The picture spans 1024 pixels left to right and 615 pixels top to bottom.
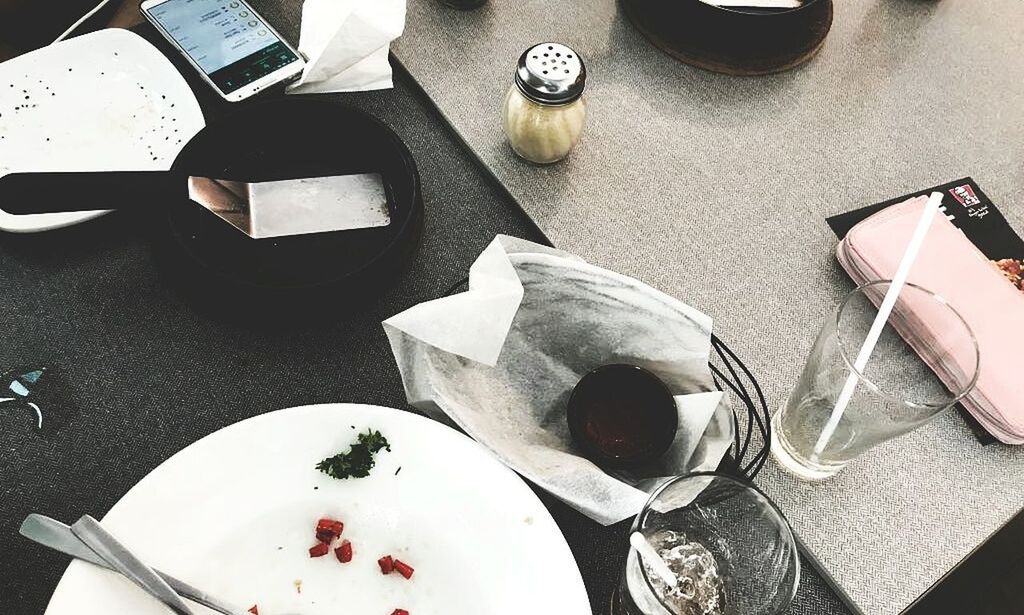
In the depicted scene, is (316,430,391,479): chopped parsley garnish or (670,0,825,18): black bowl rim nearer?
(316,430,391,479): chopped parsley garnish

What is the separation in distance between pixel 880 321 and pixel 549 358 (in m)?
0.25

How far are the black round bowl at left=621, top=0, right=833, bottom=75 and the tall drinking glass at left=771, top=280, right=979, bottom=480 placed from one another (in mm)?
352

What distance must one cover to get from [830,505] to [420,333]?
0.35 metres

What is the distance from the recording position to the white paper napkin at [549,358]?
1.88 feet

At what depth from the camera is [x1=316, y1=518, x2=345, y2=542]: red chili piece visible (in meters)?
0.56

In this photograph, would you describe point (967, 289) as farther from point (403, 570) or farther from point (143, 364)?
point (143, 364)

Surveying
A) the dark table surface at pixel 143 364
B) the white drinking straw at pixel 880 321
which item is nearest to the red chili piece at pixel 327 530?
the dark table surface at pixel 143 364

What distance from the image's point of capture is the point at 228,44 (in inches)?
32.8

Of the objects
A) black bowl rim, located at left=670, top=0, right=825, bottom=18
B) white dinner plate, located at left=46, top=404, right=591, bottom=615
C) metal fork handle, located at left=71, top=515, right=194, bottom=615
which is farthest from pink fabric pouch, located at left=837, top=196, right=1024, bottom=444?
metal fork handle, located at left=71, top=515, right=194, bottom=615

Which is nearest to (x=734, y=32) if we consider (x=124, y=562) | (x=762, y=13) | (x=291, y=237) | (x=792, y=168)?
(x=762, y=13)

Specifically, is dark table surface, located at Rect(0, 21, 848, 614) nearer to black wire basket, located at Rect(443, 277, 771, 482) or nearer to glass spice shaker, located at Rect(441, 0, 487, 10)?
black wire basket, located at Rect(443, 277, 771, 482)

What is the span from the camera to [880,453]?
670 millimetres

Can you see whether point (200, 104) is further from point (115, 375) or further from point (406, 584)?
point (406, 584)

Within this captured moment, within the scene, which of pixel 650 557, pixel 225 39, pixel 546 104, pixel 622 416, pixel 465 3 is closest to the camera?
pixel 650 557
